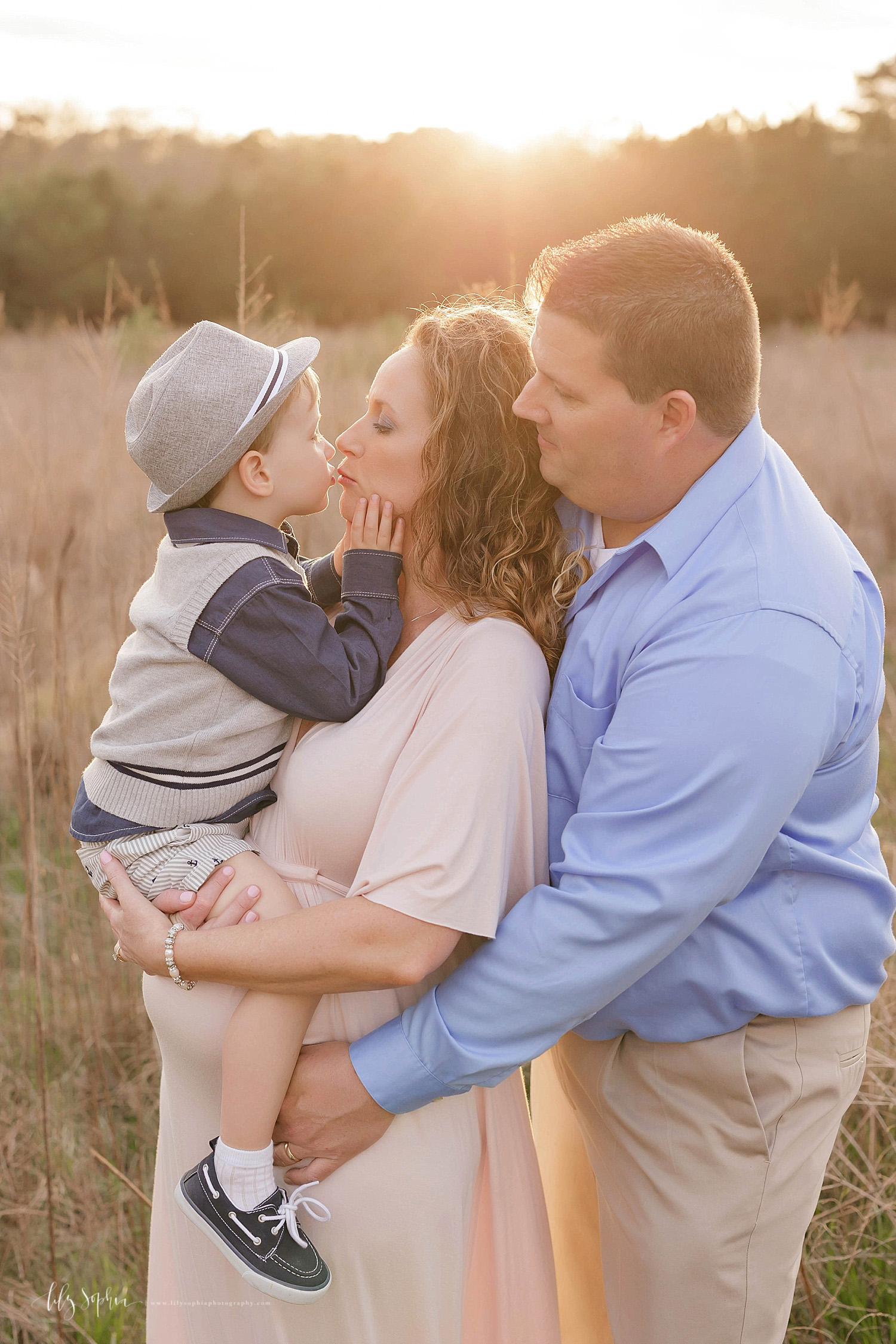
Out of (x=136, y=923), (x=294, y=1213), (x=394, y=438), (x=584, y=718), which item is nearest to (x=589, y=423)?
(x=394, y=438)

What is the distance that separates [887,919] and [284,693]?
111 cm

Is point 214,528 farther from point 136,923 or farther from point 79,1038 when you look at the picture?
point 79,1038

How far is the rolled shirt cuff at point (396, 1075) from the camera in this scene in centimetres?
159

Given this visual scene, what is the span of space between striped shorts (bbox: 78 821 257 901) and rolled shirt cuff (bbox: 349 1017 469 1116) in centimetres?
40

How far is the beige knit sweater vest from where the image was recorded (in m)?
1.78

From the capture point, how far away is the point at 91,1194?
2.66 m

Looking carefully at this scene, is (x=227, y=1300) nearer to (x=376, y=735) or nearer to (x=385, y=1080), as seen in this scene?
(x=385, y=1080)

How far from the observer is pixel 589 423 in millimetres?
1691

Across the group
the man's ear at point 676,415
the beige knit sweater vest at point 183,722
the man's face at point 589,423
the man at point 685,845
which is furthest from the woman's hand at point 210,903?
the man's ear at point 676,415

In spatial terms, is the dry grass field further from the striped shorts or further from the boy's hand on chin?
the boy's hand on chin

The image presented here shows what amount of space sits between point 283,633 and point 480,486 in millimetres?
445

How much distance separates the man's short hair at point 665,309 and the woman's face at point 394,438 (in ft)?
1.00

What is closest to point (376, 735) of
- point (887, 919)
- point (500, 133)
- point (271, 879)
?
point (271, 879)

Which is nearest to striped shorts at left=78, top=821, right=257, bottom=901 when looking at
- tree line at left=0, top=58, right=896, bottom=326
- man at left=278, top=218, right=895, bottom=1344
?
man at left=278, top=218, right=895, bottom=1344
